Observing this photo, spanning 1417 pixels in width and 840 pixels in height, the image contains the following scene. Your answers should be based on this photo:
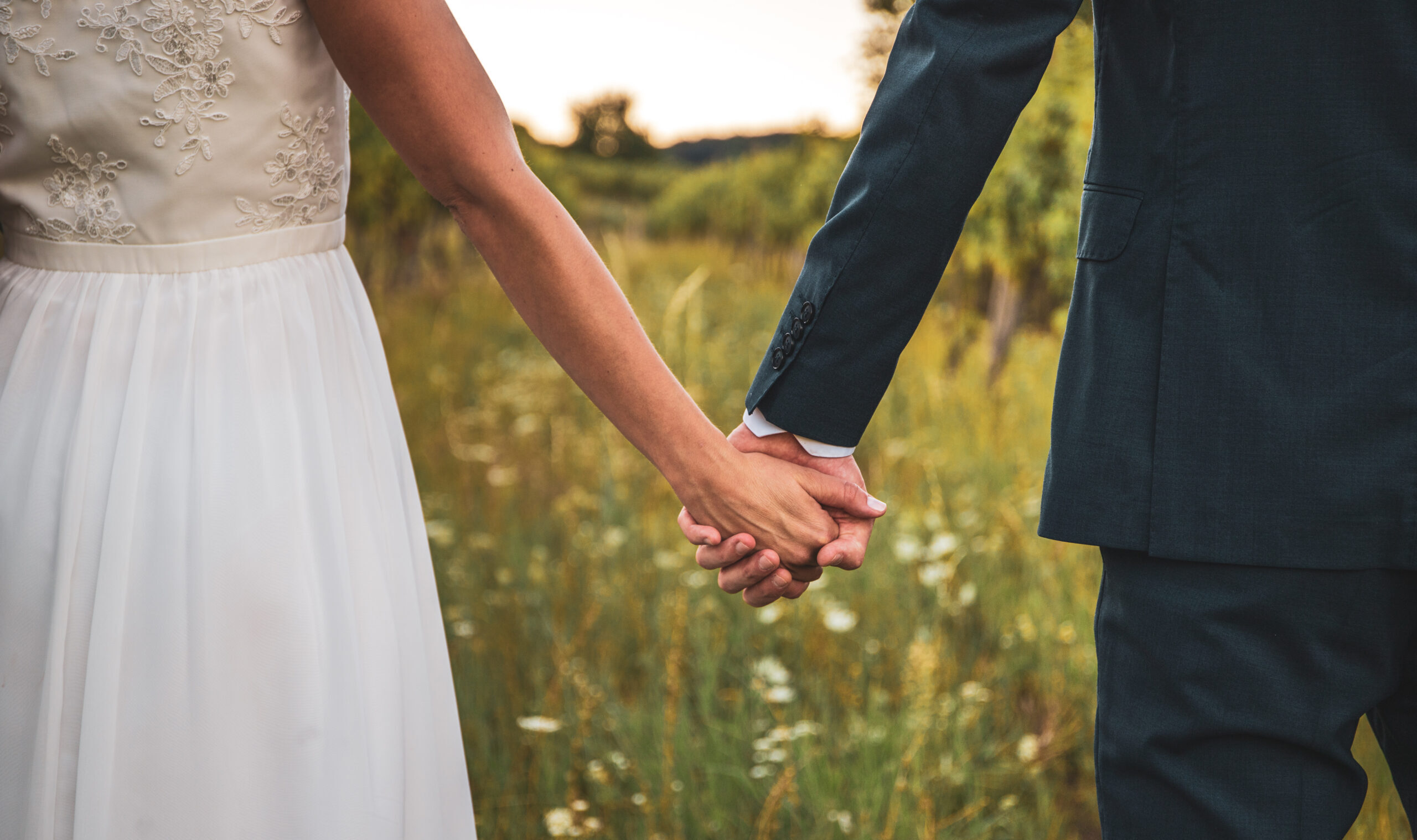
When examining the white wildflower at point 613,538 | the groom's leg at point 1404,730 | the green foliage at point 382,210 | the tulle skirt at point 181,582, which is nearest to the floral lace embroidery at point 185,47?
the tulle skirt at point 181,582

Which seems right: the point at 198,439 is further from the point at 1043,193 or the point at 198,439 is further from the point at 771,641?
the point at 1043,193

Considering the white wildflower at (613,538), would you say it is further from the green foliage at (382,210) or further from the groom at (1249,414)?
the green foliage at (382,210)

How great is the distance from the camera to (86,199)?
112 cm

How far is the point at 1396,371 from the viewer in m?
1.08

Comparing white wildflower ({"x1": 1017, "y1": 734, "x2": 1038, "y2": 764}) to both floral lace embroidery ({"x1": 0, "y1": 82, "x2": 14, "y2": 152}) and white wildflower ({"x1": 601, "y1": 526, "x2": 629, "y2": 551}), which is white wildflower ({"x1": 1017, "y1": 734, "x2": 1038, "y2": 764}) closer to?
white wildflower ({"x1": 601, "y1": 526, "x2": 629, "y2": 551})

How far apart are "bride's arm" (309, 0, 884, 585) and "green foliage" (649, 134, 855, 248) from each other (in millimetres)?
3323

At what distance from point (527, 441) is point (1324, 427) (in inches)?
172

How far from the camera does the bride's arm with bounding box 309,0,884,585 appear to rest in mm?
1161

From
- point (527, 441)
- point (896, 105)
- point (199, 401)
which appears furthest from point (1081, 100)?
point (199, 401)

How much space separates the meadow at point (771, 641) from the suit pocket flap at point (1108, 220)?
3.59 ft

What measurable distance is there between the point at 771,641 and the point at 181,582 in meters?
2.03

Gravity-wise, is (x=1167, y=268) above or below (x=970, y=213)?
below

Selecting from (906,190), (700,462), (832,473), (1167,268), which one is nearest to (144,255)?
(700,462)

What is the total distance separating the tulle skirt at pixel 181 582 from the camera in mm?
1066
